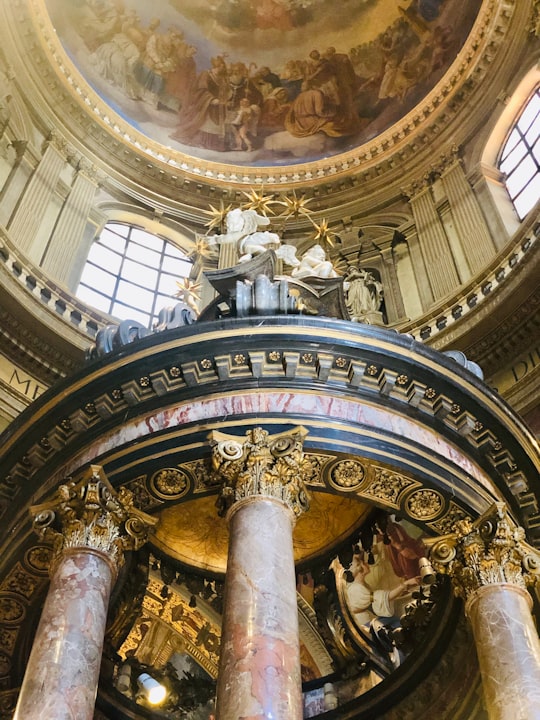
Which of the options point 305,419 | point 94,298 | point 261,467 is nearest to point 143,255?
point 94,298

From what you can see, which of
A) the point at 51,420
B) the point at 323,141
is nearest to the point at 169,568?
the point at 51,420

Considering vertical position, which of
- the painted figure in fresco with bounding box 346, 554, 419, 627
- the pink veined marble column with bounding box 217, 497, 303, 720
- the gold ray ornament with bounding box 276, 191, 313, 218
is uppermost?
the gold ray ornament with bounding box 276, 191, 313, 218

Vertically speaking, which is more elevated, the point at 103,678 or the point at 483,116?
the point at 483,116

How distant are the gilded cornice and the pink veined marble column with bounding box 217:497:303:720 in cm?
1218

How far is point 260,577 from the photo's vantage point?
5703 millimetres

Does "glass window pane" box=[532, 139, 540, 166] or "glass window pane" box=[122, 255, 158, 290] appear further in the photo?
"glass window pane" box=[122, 255, 158, 290]

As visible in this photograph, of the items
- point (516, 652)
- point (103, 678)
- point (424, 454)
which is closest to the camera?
point (516, 652)

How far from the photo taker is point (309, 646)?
10773mm

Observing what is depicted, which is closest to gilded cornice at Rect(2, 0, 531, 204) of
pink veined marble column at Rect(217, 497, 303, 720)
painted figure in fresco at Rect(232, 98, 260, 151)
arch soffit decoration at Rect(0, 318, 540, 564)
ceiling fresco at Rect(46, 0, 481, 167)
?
ceiling fresco at Rect(46, 0, 481, 167)

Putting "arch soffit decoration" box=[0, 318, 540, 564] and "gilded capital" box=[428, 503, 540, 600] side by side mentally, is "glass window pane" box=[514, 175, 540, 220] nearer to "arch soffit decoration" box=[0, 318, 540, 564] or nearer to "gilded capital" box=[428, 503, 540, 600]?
"arch soffit decoration" box=[0, 318, 540, 564]

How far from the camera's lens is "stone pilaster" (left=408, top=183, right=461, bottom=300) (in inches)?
559

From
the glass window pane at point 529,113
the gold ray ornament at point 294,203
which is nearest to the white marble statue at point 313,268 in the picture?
the gold ray ornament at point 294,203

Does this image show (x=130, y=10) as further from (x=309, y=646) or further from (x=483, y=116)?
(x=309, y=646)

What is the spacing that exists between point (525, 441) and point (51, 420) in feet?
13.5
